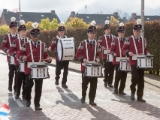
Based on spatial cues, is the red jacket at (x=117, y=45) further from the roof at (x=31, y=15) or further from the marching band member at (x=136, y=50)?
the roof at (x=31, y=15)

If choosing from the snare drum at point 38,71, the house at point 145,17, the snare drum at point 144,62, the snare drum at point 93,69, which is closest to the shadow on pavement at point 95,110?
the snare drum at point 93,69

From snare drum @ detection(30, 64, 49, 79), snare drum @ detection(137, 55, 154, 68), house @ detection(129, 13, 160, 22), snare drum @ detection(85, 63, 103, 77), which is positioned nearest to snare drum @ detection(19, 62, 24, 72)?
snare drum @ detection(30, 64, 49, 79)

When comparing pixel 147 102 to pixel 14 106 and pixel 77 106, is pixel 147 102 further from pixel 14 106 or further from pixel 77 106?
pixel 14 106

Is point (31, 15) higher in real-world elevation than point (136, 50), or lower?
higher

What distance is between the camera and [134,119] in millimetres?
8086

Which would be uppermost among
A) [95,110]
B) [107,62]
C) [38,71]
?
[38,71]

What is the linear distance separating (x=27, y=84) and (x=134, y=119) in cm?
283

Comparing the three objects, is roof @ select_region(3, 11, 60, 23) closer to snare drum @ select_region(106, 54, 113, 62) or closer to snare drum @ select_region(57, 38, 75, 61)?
snare drum @ select_region(106, 54, 113, 62)

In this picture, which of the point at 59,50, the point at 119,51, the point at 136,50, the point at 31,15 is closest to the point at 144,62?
the point at 136,50

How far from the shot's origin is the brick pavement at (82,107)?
8.39 metres

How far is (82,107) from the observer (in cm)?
941

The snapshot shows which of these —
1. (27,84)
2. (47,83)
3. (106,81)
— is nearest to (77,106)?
(27,84)

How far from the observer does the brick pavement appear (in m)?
8.39

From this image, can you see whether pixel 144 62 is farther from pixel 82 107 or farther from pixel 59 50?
pixel 59 50
